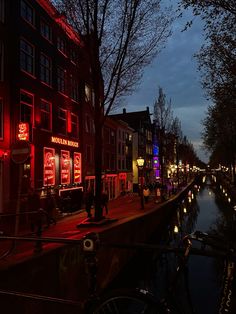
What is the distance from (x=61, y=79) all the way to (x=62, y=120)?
3.16 meters

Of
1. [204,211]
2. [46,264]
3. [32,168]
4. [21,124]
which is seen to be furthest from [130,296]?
[204,211]

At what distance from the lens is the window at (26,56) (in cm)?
2355

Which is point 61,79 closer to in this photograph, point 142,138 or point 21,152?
point 21,152

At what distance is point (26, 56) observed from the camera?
79.4 feet

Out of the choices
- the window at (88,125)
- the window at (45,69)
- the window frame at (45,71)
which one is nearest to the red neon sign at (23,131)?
the window frame at (45,71)

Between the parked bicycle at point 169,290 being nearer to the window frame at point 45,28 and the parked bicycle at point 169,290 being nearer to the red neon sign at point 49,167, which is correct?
the red neon sign at point 49,167

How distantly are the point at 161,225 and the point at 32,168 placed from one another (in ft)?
36.8

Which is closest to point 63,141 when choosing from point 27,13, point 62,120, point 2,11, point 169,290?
point 62,120

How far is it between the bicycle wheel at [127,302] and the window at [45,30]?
83.7 ft

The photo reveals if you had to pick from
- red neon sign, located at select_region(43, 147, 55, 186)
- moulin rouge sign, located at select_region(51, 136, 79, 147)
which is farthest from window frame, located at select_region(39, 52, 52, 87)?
red neon sign, located at select_region(43, 147, 55, 186)

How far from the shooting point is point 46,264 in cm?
877

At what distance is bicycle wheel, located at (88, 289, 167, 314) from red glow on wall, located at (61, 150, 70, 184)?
25.9 m

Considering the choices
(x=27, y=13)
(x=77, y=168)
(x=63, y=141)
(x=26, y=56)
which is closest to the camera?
(x=26, y=56)

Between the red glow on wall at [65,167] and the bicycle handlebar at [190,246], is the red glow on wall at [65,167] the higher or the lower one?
the higher one
